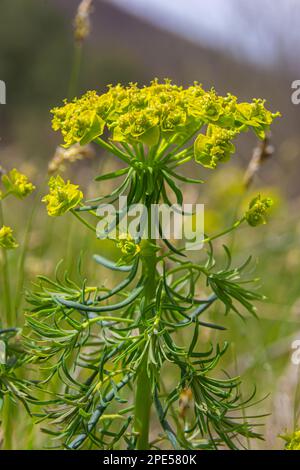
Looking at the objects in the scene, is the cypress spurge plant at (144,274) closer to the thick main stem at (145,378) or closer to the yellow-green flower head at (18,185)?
the thick main stem at (145,378)

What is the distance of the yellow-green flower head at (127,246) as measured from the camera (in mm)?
1497

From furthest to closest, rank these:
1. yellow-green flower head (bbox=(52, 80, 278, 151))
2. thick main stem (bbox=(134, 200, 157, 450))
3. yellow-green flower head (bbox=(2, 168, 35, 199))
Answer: yellow-green flower head (bbox=(2, 168, 35, 199))
thick main stem (bbox=(134, 200, 157, 450))
yellow-green flower head (bbox=(52, 80, 278, 151))

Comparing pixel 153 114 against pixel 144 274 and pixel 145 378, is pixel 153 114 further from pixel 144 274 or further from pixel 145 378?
pixel 145 378

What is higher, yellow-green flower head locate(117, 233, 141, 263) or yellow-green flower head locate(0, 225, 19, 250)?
yellow-green flower head locate(0, 225, 19, 250)

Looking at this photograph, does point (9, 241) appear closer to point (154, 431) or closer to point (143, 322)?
point (143, 322)

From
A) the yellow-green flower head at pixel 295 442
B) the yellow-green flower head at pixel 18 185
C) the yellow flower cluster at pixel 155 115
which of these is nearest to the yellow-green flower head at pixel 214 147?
the yellow flower cluster at pixel 155 115

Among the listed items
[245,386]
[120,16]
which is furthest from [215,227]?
[120,16]

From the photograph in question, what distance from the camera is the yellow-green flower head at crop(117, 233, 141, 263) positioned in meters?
1.50

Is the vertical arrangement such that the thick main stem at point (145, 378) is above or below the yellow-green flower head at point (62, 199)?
below

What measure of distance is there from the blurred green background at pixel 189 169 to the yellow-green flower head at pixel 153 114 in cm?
66

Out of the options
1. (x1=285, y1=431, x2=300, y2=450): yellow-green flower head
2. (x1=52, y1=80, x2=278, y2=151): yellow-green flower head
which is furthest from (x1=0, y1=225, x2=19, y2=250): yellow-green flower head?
(x1=285, y1=431, x2=300, y2=450): yellow-green flower head

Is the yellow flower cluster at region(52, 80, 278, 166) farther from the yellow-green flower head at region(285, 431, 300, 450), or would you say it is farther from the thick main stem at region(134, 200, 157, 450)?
the yellow-green flower head at region(285, 431, 300, 450)

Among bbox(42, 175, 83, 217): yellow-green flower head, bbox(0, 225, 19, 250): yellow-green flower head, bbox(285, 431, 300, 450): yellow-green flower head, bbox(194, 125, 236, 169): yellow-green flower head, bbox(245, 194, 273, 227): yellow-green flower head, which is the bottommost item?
bbox(285, 431, 300, 450): yellow-green flower head

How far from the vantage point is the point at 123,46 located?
20.9m
